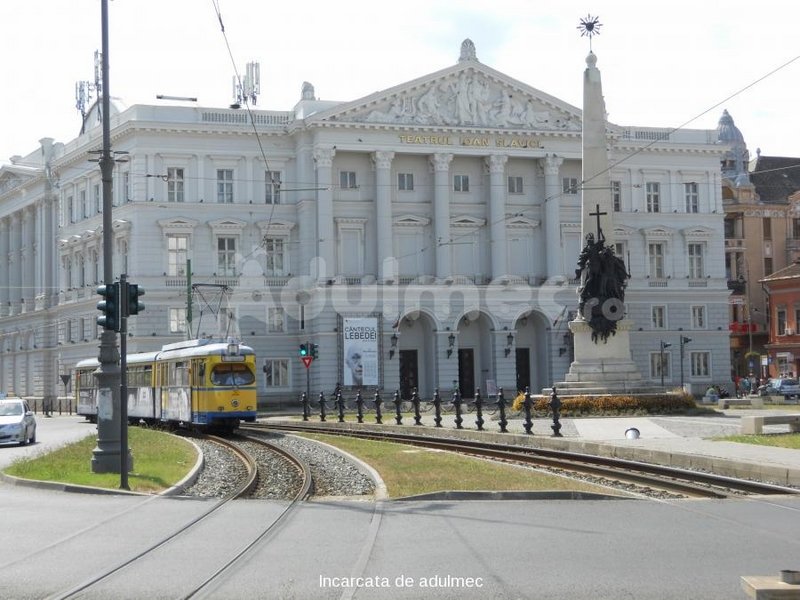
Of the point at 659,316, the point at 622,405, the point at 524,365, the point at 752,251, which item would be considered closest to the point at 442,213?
the point at 524,365

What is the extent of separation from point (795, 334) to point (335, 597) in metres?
77.4

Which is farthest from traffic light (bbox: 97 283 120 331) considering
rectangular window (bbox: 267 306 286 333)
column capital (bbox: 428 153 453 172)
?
column capital (bbox: 428 153 453 172)

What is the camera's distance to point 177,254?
69000 millimetres

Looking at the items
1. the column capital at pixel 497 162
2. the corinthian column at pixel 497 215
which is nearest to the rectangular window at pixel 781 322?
the corinthian column at pixel 497 215

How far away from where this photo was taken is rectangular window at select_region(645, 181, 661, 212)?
3034 inches

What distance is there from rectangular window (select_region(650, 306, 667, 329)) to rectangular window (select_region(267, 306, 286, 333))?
23.7 meters

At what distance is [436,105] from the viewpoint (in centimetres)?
7050

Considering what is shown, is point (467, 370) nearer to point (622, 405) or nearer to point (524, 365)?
point (524, 365)

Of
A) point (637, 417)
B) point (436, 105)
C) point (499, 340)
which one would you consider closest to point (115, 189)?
point (436, 105)

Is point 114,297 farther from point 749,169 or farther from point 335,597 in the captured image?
point 749,169

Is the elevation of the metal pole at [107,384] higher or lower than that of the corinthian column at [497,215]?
lower

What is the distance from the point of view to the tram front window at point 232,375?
125 feet

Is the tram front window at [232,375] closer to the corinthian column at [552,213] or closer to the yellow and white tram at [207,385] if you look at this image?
the yellow and white tram at [207,385]

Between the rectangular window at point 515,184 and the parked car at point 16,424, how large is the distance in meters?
43.3
